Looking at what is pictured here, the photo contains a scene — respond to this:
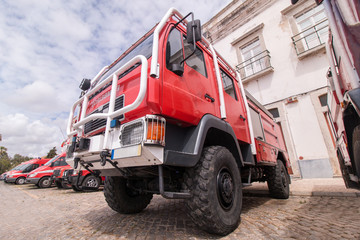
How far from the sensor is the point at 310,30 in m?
8.73

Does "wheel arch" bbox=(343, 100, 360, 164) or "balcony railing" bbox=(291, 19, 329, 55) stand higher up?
"balcony railing" bbox=(291, 19, 329, 55)

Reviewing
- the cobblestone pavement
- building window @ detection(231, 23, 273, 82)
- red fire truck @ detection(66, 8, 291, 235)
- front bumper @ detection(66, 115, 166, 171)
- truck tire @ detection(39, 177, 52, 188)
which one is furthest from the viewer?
truck tire @ detection(39, 177, 52, 188)

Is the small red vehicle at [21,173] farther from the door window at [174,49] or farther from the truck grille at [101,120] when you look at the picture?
the door window at [174,49]

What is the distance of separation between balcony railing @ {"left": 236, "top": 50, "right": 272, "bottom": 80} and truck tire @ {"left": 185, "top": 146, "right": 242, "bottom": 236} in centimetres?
888

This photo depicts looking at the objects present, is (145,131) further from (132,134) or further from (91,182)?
(91,182)

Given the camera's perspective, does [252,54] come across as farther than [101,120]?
Yes

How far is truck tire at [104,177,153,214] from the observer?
300 cm

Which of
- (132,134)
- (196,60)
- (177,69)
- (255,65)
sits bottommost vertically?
(132,134)

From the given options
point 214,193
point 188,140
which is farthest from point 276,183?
point 188,140

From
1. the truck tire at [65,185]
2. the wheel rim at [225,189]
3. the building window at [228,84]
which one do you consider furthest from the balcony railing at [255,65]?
the truck tire at [65,185]

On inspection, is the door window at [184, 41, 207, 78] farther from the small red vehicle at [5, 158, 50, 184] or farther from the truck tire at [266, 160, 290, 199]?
the small red vehicle at [5, 158, 50, 184]

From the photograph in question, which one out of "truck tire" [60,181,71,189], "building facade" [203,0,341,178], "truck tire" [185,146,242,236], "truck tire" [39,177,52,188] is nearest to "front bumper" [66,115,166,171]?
"truck tire" [185,146,242,236]

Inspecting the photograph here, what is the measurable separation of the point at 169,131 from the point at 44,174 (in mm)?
12902

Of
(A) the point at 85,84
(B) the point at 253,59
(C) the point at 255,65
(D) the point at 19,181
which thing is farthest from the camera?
(D) the point at 19,181
